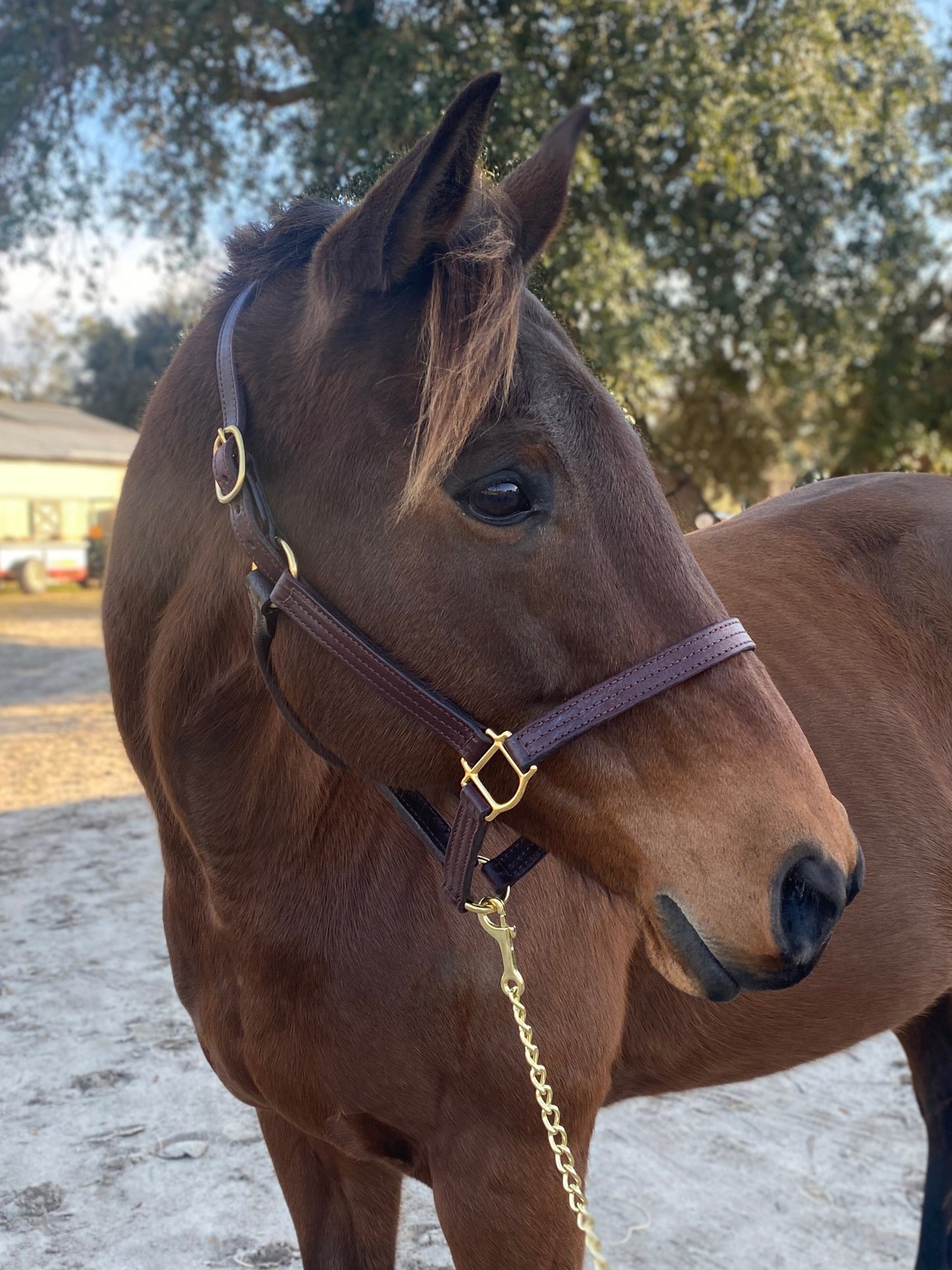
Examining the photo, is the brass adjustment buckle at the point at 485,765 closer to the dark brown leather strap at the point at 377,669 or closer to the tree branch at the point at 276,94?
the dark brown leather strap at the point at 377,669

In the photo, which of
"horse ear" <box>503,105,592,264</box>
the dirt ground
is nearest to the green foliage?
the dirt ground

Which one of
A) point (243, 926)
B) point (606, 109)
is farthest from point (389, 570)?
point (606, 109)

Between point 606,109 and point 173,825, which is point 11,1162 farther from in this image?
point 606,109

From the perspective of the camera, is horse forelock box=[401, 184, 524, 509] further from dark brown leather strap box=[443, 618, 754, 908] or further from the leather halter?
dark brown leather strap box=[443, 618, 754, 908]

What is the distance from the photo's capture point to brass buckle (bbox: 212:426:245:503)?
138 cm

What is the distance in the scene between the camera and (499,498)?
131cm

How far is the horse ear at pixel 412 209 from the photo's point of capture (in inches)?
46.1

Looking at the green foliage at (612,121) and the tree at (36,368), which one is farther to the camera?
the tree at (36,368)

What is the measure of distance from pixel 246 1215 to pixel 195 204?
9610mm

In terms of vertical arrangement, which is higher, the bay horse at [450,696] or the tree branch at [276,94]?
the tree branch at [276,94]

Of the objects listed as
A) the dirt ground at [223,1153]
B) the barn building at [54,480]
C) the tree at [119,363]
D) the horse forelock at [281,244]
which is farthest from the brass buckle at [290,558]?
the tree at [119,363]

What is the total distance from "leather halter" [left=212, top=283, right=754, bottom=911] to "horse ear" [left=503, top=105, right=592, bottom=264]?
18.3 inches

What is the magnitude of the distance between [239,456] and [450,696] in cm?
45

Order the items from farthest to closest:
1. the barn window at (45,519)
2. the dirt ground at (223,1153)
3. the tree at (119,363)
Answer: the tree at (119,363), the barn window at (45,519), the dirt ground at (223,1153)
